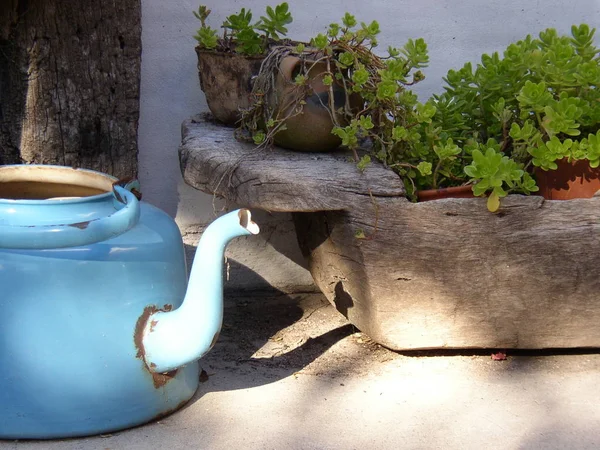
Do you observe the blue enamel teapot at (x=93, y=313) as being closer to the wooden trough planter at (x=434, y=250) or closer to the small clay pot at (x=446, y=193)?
the wooden trough planter at (x=434, y=250)

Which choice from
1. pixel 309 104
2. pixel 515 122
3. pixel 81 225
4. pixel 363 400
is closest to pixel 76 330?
pixel 81 225

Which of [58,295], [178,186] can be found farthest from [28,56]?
[58,295]

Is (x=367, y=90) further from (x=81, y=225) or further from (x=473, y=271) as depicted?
(x=81, y=225)

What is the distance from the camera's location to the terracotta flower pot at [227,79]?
234cm

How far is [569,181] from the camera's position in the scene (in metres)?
2.13

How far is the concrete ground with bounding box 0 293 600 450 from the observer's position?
1.81m

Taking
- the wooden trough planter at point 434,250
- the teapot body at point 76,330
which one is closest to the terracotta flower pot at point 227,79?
the wooden trough planter at point 434,250

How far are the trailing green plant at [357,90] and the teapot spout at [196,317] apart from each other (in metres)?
0.44

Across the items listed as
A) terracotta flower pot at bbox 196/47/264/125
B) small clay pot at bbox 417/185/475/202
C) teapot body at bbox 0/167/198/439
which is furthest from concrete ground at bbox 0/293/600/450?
terracotta flower pot at bbox 196/47/264/125

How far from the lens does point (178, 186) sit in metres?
2.67

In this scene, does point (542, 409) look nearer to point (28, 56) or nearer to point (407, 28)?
point (407, 28)

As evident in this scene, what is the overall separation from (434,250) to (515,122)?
1.52 feet

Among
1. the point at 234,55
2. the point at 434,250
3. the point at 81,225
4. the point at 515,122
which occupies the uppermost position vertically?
the point at 234,55

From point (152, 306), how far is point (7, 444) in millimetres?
434
